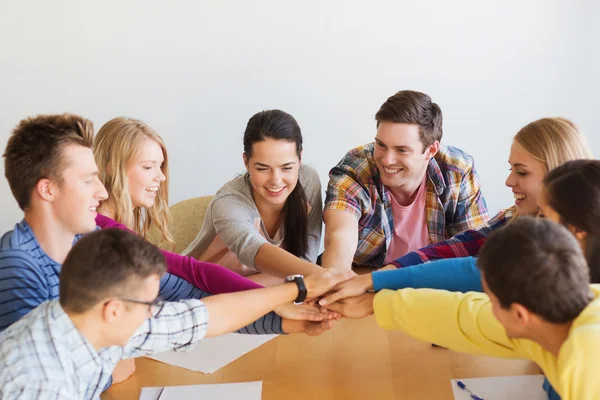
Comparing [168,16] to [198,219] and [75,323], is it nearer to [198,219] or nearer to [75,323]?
[198,219]

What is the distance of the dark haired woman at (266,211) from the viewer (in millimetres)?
2225

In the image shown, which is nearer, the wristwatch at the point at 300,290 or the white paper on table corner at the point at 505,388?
the white paper on table corner at the point at 505,388

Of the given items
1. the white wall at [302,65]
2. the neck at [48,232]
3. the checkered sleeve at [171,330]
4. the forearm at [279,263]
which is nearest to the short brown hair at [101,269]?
the checkered sleeve at [171,330]

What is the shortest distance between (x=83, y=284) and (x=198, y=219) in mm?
1368

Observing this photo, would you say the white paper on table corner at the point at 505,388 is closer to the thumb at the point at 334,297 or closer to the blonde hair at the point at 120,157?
the thumb at the point at 334,297

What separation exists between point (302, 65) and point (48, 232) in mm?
Answer: 2090

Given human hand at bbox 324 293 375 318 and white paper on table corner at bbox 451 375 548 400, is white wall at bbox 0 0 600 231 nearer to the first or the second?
human hand at bbox 324 293 375 318

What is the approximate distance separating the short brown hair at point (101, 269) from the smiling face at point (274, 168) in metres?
1.00

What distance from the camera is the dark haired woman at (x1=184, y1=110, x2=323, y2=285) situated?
2.22 metres

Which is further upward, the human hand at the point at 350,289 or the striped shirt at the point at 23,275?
the striped shirt at the point at 23,275

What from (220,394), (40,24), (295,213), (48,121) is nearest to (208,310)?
(220,394)

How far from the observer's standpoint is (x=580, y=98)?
11.6ft

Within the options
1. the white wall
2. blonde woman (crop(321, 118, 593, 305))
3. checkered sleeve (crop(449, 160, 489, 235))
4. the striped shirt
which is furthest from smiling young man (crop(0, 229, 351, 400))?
the white wall

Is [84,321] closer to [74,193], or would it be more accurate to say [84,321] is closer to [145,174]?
[74,193]
